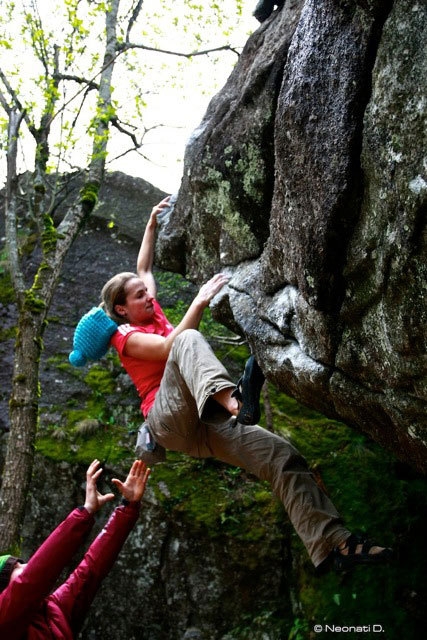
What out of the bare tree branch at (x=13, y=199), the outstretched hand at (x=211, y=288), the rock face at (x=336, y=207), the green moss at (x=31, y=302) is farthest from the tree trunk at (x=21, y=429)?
the rock face at (x=336, y=207)

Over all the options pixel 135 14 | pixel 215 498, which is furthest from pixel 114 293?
pixel 135 14

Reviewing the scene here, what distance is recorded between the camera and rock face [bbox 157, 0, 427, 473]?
3.12 metres

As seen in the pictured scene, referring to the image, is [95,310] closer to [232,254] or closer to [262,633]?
[232,254]

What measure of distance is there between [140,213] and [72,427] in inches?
229

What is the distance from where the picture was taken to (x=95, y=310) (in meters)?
5.74

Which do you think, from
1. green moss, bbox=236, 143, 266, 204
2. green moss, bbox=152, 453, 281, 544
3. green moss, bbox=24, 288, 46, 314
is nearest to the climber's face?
green moss, bbox=236, 143, 266, 204

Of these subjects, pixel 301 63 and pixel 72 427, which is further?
pixel 72 427

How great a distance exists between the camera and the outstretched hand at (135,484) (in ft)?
18.3

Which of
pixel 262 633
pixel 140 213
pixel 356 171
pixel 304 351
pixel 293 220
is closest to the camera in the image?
pixel 356 171

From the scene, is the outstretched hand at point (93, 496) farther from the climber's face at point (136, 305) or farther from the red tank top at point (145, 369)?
the climber's face at point (136, 305)

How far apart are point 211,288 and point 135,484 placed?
1912 mm

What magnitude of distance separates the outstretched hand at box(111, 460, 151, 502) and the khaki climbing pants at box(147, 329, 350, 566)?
359 mm

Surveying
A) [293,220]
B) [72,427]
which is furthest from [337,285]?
[72,427]

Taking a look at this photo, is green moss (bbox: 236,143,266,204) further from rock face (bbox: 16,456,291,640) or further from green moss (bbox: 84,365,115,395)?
green moss (bbox: 84,365,115,395)
